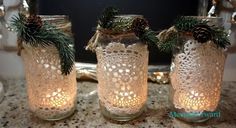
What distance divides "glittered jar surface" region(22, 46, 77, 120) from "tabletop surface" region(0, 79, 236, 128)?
0.02m

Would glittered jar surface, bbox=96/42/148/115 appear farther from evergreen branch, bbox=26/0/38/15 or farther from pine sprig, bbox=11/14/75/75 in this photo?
evergreen branch, bbox=26/0/38/15

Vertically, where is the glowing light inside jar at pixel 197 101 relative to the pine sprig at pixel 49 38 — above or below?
below

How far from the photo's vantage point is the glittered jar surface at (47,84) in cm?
49

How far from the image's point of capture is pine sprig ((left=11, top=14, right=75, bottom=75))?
1.51ft

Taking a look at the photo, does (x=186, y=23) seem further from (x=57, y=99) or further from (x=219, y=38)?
(x=57, y=99)

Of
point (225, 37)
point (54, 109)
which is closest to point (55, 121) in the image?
point (54, 109)

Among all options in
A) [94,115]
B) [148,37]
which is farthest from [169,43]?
[94,115]

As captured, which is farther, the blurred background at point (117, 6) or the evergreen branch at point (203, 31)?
the blurred background at point (117, 6)

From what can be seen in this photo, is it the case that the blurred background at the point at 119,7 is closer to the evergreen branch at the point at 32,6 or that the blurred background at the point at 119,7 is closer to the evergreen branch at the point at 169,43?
the evergreen branch at the point at 32,6

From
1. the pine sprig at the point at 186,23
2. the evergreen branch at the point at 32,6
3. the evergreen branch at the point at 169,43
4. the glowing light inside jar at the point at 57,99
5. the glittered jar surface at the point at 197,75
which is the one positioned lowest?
the glowing light inside jar at the point at 57,99

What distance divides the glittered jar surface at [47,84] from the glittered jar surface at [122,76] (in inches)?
2.7

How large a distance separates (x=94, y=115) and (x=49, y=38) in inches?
7.2

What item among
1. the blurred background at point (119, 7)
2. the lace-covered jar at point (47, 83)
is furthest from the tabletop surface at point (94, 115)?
the blurred background at point (119, 7)

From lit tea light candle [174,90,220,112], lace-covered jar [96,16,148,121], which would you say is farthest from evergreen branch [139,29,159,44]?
lit tea light candle [174,90,220,112]
